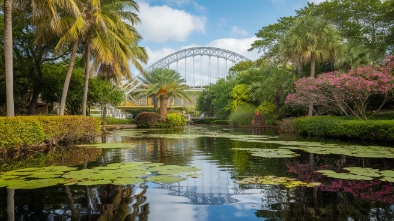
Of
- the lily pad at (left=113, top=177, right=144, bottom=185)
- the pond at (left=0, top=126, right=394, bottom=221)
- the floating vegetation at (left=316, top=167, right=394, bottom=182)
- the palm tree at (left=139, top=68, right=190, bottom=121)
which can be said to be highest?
the palm tree at (left=139, top=68, right=190, bottom=121)

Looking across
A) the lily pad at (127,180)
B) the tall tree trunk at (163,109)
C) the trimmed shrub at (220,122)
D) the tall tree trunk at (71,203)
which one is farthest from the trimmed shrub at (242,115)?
the tall tree trunk at (71,203)

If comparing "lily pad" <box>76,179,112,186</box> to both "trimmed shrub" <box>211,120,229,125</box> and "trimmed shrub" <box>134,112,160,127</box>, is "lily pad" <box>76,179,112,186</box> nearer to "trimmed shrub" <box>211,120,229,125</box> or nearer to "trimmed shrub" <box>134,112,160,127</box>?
"trimmed shrub" <box>134,112,160,127</box>

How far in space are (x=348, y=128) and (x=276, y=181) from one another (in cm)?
1118

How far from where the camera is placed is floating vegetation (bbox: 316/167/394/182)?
5656 mm

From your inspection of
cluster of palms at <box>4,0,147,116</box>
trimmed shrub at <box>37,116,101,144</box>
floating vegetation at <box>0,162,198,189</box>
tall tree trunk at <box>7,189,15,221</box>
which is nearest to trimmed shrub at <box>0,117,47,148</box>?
trimmed shrub at <box>37,116,101,144</box>

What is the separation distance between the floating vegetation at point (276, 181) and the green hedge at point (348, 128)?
905 cm

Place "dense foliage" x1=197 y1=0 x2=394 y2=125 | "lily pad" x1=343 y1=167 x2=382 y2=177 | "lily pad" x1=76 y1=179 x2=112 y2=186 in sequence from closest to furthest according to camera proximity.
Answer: "lily pad" x1=76 y1=179 x2=112 y2=186
"lily pad" x1=343 y1=167 x2=382 y2=177
"dense foliage" x1=197 y1=0 x2=394 y2=125

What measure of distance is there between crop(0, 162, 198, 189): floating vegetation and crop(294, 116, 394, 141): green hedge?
31.9 feet

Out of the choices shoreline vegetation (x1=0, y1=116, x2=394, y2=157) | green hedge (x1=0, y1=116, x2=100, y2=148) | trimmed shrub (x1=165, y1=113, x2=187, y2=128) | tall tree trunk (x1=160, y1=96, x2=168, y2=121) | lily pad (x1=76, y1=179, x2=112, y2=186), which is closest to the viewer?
lily pad (x1=76, y1=179, x2=112, y2=186)

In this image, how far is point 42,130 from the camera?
9.95 m

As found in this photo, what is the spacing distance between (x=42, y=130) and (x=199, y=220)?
26.2ft

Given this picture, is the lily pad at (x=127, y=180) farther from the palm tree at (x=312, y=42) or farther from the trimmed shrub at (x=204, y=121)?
the trimmed shrub at (x=204, y=121)

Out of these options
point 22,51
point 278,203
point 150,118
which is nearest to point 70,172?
point 278,203

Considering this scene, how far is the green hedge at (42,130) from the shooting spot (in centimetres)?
866
